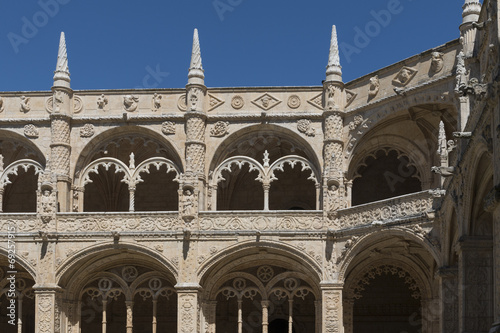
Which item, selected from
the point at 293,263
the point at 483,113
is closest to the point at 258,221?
the point at 293,263

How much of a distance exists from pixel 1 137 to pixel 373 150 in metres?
12.7

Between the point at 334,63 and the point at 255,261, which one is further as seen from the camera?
the point at 255,261

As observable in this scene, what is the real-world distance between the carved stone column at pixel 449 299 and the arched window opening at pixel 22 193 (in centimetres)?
1794

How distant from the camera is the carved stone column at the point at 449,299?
2194cm

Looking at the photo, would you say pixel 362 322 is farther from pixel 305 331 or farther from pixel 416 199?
pixel 416 199

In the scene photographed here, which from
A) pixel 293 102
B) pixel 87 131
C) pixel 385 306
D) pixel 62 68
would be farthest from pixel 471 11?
pixel 62 68

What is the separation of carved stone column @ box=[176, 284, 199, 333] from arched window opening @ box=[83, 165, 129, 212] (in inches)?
272

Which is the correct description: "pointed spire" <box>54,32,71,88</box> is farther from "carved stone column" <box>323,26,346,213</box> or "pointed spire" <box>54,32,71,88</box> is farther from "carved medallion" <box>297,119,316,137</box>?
"carved stone column" <box>323,26,346,213</box>

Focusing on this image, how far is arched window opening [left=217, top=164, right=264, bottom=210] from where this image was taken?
33.7m

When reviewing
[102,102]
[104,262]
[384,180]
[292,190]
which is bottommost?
[104,262]

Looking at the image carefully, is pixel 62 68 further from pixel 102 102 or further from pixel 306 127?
pixel 306 127

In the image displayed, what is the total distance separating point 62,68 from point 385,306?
14.2 metres

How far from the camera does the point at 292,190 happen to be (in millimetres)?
34469

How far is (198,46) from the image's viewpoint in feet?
100
